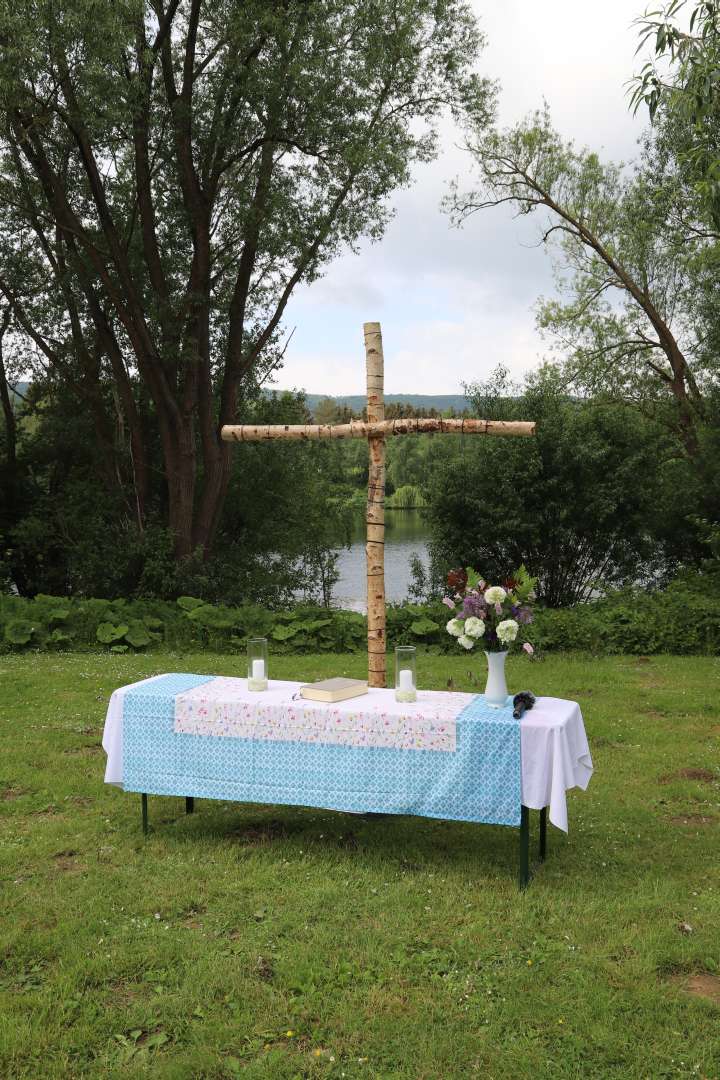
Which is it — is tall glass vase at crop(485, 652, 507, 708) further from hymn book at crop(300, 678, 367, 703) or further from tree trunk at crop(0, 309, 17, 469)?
tree trunk at crop(0, 309, 17, 469)

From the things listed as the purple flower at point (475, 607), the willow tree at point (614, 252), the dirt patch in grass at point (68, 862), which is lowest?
the dirt patch in grass at point (68, 862)

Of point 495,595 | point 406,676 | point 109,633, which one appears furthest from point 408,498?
point 495,595

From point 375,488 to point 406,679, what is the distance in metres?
1.35

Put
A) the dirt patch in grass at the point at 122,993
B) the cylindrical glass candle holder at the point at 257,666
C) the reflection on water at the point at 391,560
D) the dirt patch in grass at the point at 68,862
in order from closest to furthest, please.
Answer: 1. the dirt patch in grass at the point at 122,993
2. the dirt patch in grass at the point at 68,862
3. the cylindrical glass candle holder at the point at 257,666
4. the reflection on water at the point at 391,560

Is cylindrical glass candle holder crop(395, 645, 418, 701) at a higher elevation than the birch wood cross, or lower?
lower

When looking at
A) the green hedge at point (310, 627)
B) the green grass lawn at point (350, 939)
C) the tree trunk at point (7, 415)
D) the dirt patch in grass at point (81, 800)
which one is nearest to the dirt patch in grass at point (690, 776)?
the green grass lawn at point (350, 939)

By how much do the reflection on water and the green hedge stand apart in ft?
17.7

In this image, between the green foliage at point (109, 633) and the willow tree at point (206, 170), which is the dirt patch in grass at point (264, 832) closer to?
the green foliage at point (109, 633)

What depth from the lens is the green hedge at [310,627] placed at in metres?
11.8

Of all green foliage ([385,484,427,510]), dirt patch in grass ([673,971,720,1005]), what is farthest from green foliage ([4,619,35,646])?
dirt patch in grass ([673,971,720,1005])

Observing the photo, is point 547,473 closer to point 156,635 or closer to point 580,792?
point 156,635

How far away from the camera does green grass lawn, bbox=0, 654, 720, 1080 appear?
11.1ft

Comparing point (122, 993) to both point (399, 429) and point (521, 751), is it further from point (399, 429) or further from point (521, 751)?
point (399, 429)

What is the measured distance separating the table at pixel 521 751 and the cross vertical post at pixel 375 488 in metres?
0.60
